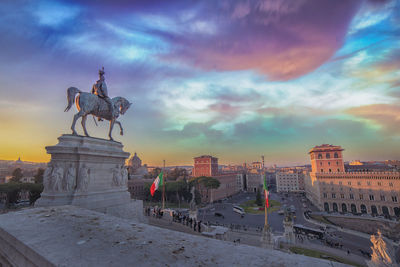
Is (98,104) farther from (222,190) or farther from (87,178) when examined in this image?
(222,190)

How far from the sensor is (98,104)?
1160 cm

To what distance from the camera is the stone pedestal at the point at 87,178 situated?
909 cm

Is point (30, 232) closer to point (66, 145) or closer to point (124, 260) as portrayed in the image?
point (124, 260)

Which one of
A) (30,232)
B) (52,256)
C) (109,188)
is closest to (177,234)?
(52,256)

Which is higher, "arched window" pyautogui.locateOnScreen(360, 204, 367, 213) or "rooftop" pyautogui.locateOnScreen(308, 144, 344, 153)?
"rooftop" pyautogui.locateOnScreen(308, 144, 344, 153)

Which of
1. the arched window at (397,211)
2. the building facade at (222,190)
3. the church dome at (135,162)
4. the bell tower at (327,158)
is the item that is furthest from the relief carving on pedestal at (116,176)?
→ the church dome at (135,162)

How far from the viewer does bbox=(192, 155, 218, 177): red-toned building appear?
86.1 meters

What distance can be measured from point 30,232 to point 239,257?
187 inches

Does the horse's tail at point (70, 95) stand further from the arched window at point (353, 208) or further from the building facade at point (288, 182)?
the building facade at point (288, 182)

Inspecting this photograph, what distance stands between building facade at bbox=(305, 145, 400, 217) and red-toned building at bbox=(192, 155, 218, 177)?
130 feet

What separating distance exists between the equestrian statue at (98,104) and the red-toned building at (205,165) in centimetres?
7494

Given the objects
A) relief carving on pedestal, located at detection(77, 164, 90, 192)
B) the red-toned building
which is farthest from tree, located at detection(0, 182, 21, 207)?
the red-toned building

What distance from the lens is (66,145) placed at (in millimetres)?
9656

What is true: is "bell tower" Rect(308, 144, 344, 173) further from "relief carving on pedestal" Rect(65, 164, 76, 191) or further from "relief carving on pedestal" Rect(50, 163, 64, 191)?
"relief carving on pedestal" Rect(50, 163, 64, 191)
